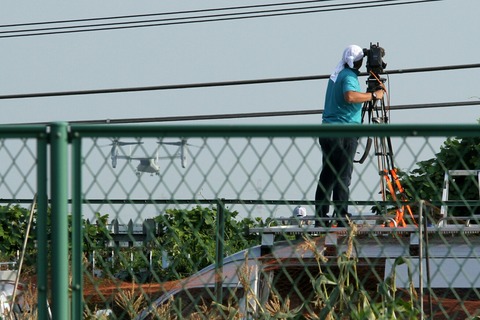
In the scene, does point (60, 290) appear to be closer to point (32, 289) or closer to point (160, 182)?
point (160, 182)

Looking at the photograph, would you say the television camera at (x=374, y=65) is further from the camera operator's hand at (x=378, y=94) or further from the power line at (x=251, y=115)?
the power line at (x=251, y=115)

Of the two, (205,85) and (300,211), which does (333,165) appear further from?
(205,85)

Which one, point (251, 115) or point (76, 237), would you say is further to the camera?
point (251, 115)

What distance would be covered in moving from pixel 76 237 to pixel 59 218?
0.10 m

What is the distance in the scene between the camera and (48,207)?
174 inches

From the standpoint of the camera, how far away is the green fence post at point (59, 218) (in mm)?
4230

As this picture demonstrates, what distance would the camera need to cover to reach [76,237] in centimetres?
429

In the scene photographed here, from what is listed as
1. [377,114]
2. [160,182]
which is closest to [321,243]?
[160,182]

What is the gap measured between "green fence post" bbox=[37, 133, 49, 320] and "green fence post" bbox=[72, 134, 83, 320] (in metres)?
0.10

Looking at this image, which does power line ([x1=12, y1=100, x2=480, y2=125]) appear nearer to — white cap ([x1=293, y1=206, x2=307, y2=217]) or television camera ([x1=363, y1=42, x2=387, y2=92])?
television camera ([x1=363, y1=42, x2=387, y2=92])

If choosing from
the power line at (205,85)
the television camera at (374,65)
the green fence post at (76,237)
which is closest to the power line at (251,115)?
the power line at (205,85)

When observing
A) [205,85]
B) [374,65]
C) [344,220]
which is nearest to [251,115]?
[205,85]

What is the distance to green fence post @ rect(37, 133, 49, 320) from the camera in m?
4.26

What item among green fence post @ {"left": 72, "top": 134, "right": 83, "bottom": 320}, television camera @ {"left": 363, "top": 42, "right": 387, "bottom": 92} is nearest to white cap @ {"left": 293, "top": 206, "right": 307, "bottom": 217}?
television camera @ {"left": 363, "top": 42, "right": 387, "bottom": 92}
